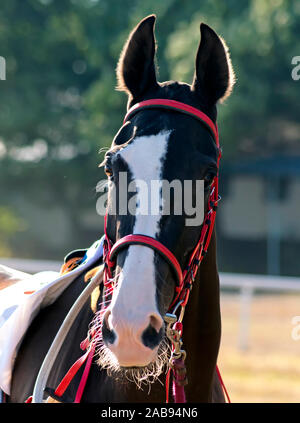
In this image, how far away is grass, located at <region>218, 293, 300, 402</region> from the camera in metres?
7.42

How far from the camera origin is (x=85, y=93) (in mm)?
22656

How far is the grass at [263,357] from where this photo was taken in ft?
24.4

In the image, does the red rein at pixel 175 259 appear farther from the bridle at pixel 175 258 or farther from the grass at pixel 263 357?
the grass at pixel 263 357

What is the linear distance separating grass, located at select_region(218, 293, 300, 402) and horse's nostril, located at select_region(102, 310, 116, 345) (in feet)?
16.4

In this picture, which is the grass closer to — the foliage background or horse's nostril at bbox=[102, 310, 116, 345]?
horse's nostril at bbox=[102, 310, 116, 345]

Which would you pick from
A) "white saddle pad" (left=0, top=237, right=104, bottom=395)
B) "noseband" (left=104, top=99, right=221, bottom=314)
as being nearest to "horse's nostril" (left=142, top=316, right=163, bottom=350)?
"noseband" (left=104, top=99, right=221, bottom=314)

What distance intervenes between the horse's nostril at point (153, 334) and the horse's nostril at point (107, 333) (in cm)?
11

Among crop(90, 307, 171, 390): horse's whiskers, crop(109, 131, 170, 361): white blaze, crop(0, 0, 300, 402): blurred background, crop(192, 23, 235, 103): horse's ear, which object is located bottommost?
crop(90, 307, 171, 390): horse's whiskers

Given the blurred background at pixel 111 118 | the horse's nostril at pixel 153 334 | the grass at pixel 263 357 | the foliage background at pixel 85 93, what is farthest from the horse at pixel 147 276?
the foliage background at pixel 85 93

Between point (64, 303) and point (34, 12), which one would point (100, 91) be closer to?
point (34, 12)

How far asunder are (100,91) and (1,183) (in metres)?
5.90

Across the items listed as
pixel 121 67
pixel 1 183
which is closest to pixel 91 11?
pixel 1 183

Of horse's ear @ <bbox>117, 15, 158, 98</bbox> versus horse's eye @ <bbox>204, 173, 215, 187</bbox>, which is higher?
horse's ear @ <bbox>117, 15, 158, 98</bbox>

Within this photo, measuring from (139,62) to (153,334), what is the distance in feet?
4.19
